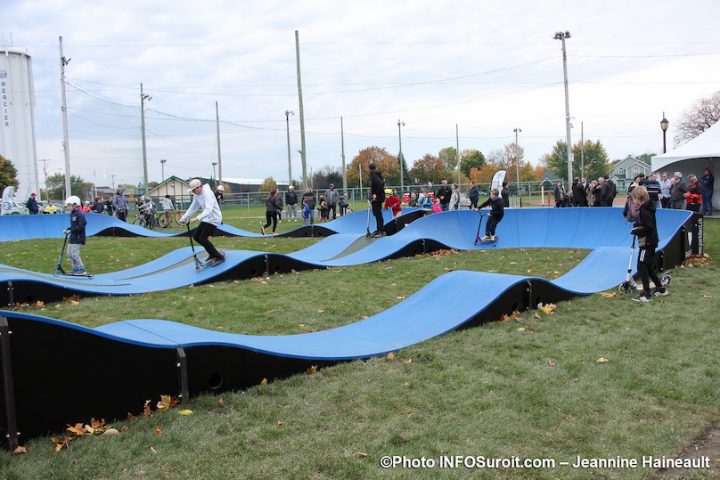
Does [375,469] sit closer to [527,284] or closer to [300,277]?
[527,284]

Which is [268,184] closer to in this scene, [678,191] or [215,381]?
[678,191]

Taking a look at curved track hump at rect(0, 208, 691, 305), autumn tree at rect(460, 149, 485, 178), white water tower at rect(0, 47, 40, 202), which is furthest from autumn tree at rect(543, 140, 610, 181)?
curved track hump at rect(0, 208, 691, 305)

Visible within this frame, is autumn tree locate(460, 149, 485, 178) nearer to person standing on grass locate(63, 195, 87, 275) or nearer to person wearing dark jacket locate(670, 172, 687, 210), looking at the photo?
person wearing dark jacket locate(670, 172, 687, 210)

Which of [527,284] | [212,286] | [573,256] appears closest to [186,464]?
[527,284]

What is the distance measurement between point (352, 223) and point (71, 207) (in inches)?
446

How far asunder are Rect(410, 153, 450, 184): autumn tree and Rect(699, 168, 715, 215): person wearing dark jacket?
70850 mm

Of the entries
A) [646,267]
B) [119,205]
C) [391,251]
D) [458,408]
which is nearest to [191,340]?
[458,408]

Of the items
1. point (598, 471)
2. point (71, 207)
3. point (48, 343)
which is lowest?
point (598, 471)

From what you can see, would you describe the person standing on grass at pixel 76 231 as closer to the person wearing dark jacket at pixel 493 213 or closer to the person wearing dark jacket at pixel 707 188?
the person wearing dark jacket at pixel 493 213

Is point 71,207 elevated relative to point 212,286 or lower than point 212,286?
elevated

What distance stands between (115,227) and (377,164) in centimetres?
7675

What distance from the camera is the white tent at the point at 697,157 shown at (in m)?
23.2

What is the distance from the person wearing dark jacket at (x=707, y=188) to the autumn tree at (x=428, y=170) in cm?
7085

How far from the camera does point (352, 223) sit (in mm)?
22516
